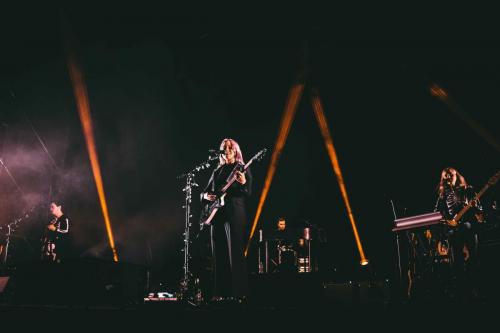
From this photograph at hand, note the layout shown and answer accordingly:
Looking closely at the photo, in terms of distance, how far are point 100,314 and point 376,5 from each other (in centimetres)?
627

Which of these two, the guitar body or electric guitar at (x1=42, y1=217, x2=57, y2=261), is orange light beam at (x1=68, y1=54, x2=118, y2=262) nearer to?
electric guitar at (x1=42, y1=217, x2=57, y2=261)

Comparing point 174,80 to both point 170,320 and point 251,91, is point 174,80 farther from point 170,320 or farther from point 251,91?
point 170,320

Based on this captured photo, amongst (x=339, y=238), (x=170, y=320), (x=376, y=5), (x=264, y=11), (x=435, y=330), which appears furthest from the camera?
(x=339, y=238)

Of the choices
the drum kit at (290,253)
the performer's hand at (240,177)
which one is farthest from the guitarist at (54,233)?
the performer's hand at (240,177)

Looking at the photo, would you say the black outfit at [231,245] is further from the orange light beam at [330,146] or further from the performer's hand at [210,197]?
the orange light beam at [330,146]

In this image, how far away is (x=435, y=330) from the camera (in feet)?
6.09

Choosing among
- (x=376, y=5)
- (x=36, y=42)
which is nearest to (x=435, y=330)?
(x=376, y=5)

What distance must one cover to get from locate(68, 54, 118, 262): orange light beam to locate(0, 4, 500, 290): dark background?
0.14 meters

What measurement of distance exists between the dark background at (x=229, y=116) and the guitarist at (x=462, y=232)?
148 cm

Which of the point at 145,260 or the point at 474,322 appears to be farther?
the point at 145,260

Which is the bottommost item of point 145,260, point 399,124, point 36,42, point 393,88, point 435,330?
point 435,330

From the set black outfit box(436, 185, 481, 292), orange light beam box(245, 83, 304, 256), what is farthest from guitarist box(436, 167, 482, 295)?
orange light beam box(245, 83, 304, 256)

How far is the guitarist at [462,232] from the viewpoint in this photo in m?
4.37

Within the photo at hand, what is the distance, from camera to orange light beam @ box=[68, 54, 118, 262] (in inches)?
321
